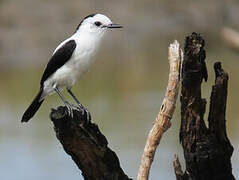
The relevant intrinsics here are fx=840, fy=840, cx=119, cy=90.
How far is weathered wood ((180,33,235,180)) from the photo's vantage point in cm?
481

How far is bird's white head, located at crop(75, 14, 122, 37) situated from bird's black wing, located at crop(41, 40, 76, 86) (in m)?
0.14

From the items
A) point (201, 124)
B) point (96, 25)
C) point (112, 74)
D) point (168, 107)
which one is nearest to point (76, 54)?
point (96, 25)

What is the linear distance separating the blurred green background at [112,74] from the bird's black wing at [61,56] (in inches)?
176

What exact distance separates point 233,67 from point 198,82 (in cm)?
1388

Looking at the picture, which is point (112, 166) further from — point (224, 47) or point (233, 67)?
point (224, 47)

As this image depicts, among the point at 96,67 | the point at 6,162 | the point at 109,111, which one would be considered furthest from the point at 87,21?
the point at 96,67

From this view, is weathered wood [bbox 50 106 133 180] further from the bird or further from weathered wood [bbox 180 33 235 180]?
the bird

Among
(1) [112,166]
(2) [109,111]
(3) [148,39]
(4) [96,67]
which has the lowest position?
(1) [112,166]

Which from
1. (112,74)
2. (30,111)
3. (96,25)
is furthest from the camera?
(112,74)

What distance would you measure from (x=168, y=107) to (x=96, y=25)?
4.76ft

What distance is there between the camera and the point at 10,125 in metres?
15.2

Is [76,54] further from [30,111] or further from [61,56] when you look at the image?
[30,111]

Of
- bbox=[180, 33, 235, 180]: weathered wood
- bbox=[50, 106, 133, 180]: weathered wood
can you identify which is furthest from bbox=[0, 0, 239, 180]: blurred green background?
bbox=[180, 33, 235, 180]: weathered wood

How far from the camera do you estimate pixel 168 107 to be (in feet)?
17.2
